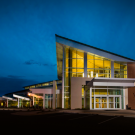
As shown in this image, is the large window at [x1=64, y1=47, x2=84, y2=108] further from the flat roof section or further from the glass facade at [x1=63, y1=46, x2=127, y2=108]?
the flat roof section

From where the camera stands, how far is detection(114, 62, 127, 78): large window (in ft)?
104

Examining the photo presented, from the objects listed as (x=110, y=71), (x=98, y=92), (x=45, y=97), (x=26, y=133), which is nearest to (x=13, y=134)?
(x=26, y=133)

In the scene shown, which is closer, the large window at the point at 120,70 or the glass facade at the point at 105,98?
the glass facade at the point at 105,98

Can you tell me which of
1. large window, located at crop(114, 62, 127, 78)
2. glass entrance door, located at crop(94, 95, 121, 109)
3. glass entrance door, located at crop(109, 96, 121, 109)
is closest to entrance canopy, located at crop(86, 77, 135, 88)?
glass entrance door, located at crop(94, 95, 121, 109)

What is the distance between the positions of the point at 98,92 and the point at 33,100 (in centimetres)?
2435

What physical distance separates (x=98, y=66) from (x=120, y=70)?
385cm

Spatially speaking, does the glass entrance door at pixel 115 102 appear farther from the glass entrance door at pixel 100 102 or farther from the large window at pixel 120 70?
the large window at pixel 120 70

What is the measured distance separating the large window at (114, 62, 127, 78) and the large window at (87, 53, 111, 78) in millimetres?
1238

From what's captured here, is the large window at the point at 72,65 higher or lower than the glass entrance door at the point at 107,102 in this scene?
higher

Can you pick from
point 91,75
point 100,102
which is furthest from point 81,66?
point 100,102

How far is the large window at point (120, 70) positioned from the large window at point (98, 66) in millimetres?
1238

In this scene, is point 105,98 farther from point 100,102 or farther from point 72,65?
point 72,65

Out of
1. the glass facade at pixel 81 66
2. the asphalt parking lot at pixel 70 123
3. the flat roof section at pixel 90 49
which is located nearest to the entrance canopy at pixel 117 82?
the glass facade at pixel 81 66

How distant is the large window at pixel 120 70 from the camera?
104 ft
